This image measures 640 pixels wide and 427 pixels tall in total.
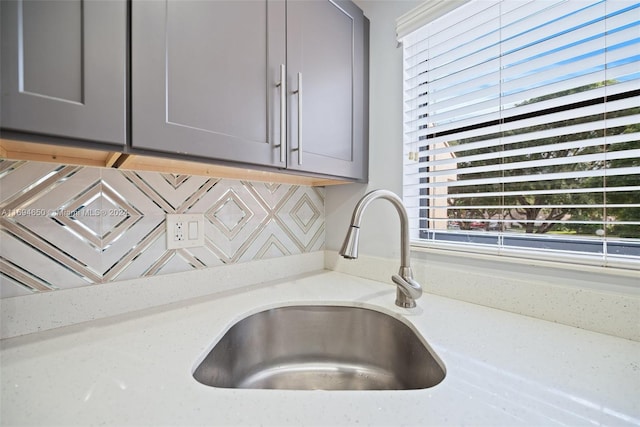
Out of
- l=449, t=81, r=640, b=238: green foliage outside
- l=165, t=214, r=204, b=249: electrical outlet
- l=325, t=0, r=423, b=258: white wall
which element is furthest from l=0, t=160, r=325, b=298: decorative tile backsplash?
l=449, t=81, r=640, b=238: green foliage outside

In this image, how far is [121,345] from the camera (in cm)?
60

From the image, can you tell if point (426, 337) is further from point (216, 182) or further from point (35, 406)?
point (216, 182)

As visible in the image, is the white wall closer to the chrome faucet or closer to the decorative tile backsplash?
the chrome faucet

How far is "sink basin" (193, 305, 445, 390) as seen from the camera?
2.46 ft

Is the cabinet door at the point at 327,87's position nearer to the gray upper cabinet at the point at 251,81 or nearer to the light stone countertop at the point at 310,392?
the gray upper cabinet at the point at 251,81

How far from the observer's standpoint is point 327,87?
3.21 feet

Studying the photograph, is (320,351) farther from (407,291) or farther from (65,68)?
(65,68)

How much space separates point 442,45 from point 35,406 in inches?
56.6

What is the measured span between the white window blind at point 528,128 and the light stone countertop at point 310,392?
1.00ft

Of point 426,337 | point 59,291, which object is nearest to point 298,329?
point 426,337

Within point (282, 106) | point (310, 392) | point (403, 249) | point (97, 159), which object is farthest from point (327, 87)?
point (310, 392)

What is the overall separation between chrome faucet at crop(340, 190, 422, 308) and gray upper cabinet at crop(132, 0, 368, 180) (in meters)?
0.24

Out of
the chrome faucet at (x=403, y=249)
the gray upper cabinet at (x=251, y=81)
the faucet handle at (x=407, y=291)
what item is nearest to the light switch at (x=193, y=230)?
the gray upper cabinet at (x=251, y=81)

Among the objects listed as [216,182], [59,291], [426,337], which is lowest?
[426,337]
